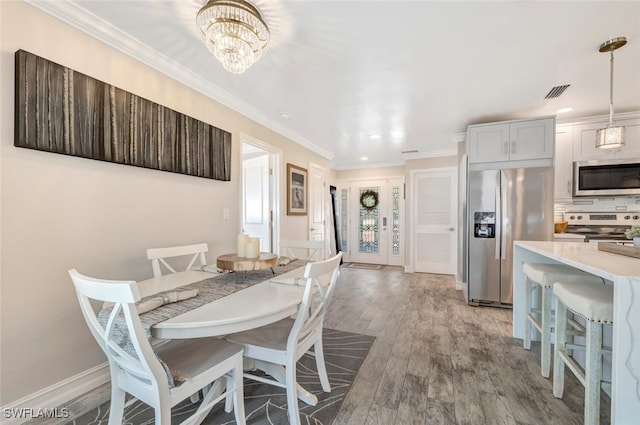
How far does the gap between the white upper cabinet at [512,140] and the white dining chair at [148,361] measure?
11.5ft

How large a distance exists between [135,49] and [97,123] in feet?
2.17

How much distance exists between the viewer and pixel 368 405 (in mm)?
1631

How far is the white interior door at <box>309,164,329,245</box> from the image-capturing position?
15.4 ft

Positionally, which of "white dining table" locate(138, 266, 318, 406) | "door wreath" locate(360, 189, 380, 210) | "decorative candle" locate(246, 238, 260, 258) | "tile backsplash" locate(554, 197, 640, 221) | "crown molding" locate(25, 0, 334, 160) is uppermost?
"crown molding" locate(25, 0, 334, 160)

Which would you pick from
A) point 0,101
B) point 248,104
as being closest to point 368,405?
point 0,101

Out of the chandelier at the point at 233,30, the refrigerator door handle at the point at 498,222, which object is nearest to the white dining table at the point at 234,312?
the chandelier at the point at 233,30

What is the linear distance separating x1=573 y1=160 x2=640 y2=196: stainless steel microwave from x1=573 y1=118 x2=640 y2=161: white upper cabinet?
0.09 meters

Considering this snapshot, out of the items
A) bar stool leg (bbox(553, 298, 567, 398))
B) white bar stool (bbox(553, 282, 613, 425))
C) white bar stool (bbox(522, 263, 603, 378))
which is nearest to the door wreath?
white bar stool (bbox(522, 263, 603, 378))

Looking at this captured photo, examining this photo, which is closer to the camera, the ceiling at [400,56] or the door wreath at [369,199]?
the ceiling at [400,56]

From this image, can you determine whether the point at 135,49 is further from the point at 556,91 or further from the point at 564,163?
the point at 564,163

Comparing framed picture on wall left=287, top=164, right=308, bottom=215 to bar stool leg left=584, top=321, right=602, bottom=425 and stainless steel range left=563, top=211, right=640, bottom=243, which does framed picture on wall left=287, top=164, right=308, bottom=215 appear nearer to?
bar stool leg left=584, top=321, right=602, bottom=425

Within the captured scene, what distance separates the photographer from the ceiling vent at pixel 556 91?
255 cm

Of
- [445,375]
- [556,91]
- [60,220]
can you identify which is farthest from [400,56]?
[60,220]

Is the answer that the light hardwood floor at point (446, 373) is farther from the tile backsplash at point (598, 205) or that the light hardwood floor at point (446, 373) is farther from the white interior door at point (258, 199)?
the tile backsplash at point (598, 205)
